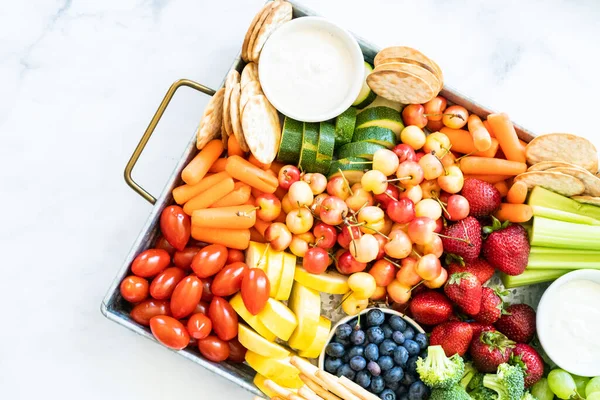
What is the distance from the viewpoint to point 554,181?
2.06 m

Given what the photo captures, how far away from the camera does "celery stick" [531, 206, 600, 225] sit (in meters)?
2.06

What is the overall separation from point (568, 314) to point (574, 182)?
1.32ft

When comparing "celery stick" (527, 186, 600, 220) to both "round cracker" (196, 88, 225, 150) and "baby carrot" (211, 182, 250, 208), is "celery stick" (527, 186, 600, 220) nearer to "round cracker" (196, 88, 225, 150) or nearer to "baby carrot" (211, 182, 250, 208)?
"baby carrot" (211, 182, 250, 208)

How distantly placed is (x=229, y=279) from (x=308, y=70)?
68 cm

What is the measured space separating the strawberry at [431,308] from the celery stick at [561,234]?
0.34 meters

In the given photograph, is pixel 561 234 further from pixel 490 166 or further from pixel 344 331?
pixel 344 331

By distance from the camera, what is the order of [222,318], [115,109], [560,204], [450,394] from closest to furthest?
[450,394] < [222,318] < [560,204] < [115,109]

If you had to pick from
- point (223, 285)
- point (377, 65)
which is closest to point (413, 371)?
point (223, 285)

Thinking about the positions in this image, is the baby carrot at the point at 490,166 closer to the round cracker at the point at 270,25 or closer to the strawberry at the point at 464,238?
the strawberry at the point at 464,238

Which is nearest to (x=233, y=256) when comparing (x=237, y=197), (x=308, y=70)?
(x=237, y=197)

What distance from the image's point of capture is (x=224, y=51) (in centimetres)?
237

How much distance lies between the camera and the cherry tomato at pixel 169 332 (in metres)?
1.94

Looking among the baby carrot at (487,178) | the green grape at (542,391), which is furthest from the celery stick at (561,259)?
the green grape at (542,391)

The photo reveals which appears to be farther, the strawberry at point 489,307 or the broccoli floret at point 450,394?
the strawberry at point 489,307
